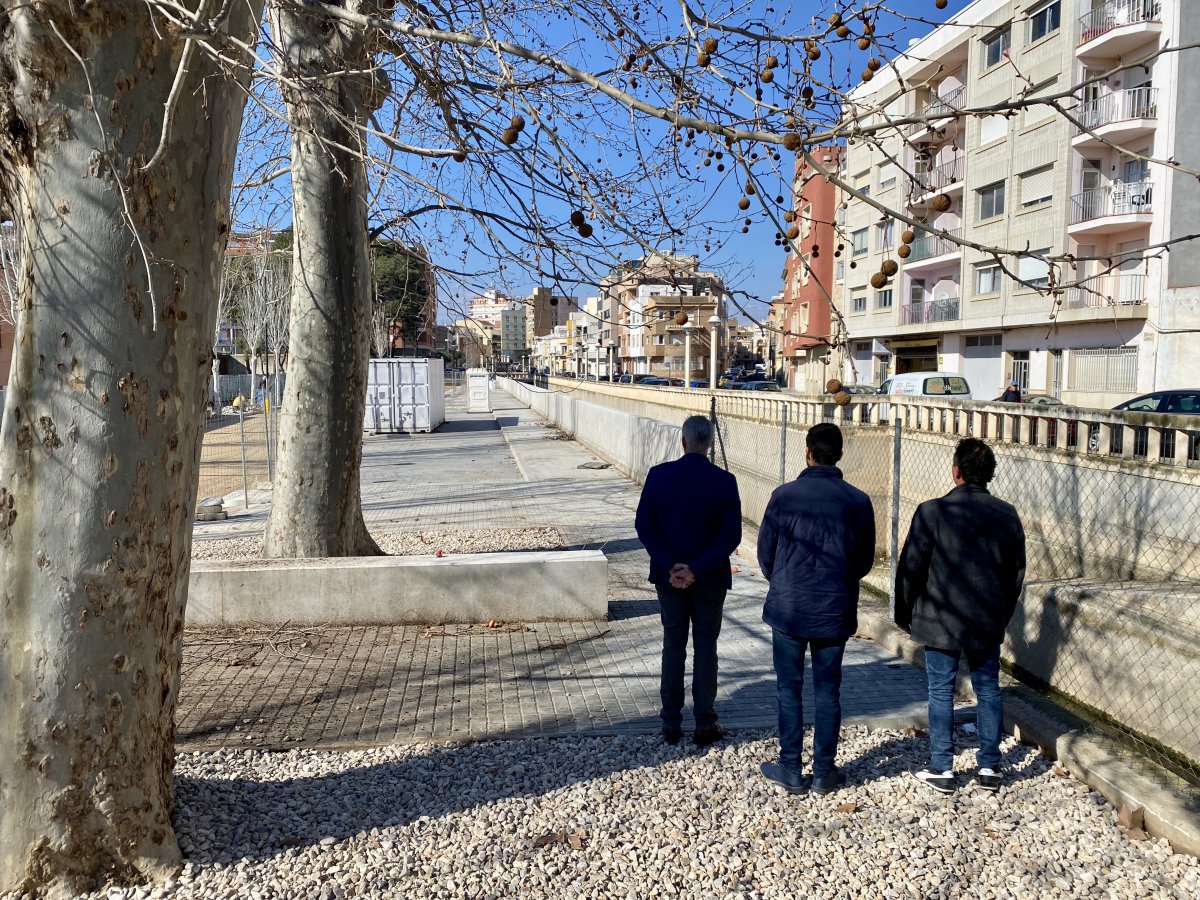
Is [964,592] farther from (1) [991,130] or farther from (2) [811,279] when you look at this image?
(1) [991,130]

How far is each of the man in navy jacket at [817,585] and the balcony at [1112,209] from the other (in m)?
31.7

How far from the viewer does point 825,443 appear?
4410mm

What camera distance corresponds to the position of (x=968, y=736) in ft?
16.5

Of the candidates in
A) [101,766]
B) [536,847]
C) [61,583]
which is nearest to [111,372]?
[61,583]

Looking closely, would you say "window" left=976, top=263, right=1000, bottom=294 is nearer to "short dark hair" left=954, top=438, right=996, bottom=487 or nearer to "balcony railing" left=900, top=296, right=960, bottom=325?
"balcony railing" left=900, top=296, right=960, bottom=325

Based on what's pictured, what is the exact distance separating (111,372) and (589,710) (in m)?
3.28

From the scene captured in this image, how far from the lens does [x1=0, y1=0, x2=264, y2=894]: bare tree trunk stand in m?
3.19

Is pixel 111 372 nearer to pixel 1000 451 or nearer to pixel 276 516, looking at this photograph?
pixel 276 516

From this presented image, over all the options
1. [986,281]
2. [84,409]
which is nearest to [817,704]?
[84,409]

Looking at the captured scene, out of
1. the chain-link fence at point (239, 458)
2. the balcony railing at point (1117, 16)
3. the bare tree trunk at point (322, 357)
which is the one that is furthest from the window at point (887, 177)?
the bare tree trunk at point (322, 357)

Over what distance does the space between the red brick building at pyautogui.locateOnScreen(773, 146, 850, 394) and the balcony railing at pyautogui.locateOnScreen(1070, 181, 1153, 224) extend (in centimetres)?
822

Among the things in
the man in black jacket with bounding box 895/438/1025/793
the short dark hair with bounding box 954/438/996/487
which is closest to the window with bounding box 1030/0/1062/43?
the short dark hair with bounding box 954/438/996/487

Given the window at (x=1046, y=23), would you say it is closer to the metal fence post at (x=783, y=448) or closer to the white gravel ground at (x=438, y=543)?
the metal fence post at (x=783, y=448)

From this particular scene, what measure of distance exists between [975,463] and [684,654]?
5.59ft
